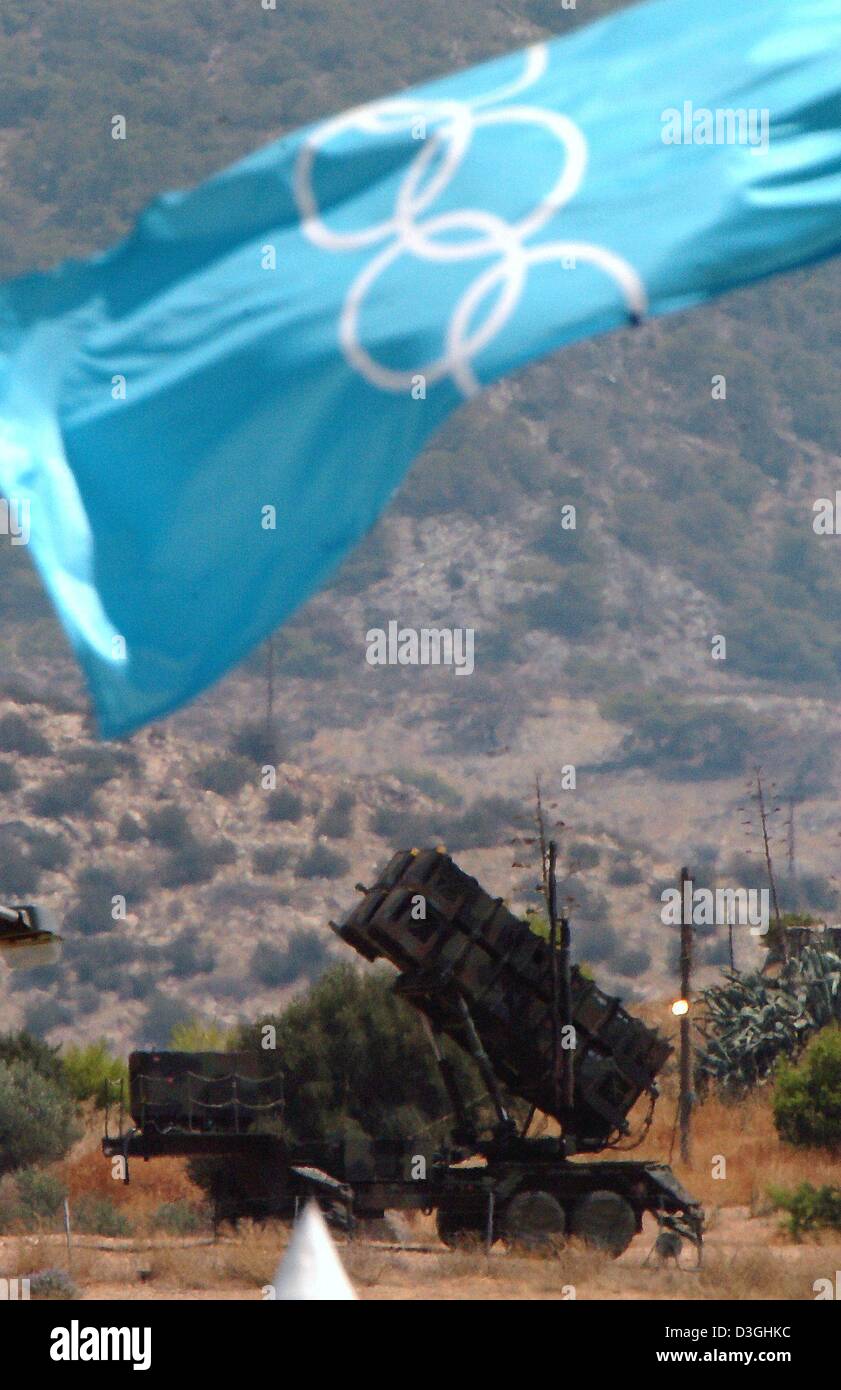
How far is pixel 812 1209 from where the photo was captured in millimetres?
22641

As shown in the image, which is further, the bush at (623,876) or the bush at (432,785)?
the bush at (432,785)

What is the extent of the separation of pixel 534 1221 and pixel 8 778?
63.5 m

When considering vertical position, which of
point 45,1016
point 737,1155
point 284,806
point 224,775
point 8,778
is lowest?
point 737,1155

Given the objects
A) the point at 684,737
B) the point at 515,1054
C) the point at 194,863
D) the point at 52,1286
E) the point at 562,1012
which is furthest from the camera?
the point at 684,737

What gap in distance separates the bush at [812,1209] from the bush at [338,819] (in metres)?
62.3

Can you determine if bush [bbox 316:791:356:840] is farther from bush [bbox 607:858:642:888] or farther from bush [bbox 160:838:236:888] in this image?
bush [bbox 607:858:642:888]

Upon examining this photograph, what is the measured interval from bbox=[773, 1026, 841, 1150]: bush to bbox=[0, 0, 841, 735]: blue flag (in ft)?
67.1

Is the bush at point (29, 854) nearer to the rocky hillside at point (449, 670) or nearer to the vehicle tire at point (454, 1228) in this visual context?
the rocky hillside at point (449, 670)

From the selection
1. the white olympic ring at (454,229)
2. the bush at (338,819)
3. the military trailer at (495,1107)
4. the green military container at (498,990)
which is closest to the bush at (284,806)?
the bush at (338,819)

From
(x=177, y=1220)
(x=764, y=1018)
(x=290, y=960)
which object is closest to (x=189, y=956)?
(x=290, y=960)

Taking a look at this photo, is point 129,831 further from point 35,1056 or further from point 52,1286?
point 52,1286

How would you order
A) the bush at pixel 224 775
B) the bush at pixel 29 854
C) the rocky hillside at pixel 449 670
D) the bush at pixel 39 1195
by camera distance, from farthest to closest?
the bush at pixel 224 775 < the rocky hillside at pixel 449 670 < the bush at pixel 29 854 < the bush at pixel 39 1195

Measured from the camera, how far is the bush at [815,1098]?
26.6 meters
